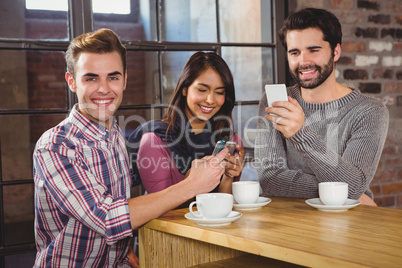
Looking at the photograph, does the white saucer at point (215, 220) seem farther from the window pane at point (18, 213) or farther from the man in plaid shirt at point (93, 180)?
the window pane at point (18, 213)

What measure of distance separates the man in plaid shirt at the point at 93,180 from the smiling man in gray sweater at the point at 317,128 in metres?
0.30

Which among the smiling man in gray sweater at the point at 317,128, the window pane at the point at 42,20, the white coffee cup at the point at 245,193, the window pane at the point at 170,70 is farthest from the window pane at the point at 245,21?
the white coffee cup at the point at 245,193

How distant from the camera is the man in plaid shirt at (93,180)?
1.33m

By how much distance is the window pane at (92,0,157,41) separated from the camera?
7.57ft

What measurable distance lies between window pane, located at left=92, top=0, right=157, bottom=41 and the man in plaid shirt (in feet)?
2.47

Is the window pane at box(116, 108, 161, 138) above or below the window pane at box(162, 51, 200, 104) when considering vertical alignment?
below

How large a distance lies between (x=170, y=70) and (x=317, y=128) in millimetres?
881

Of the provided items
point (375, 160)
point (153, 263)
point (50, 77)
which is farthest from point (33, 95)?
point (375, 160)

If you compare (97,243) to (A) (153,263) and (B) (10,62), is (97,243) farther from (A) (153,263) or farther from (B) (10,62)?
(B) (10,62)

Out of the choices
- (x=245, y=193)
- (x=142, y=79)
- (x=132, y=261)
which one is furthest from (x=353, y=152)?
(x=142, y=79)

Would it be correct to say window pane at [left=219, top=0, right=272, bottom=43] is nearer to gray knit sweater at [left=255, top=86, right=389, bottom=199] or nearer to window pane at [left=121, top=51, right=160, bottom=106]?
window pane at [left=121, top=51, right=160, bottom=106]

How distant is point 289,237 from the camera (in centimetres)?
109

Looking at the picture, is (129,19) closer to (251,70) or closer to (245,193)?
(251,70)

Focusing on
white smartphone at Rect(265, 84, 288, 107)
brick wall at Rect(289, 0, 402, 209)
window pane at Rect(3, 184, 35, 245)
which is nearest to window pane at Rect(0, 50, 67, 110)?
window pane at Rect(3, 184, 35, 245)
